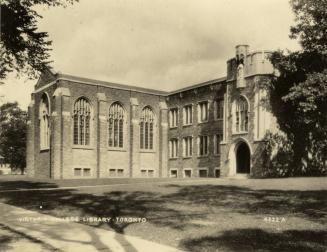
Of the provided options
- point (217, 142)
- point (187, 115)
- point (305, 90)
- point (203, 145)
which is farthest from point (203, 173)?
point (305, 90)

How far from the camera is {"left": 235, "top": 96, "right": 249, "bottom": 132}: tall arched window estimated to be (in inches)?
1239

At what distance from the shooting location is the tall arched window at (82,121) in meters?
36.5

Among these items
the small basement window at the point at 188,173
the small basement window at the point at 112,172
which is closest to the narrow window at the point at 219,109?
the small basement window at the point at 188,173

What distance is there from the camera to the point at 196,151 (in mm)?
38906

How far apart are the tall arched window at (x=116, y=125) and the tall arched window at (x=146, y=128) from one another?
7.81 feet

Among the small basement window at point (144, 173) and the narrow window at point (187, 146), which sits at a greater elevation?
the narrow window at point (187, 146)

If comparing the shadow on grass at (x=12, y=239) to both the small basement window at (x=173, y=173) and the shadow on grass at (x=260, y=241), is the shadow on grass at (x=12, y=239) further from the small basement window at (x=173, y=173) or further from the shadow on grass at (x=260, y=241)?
the small basement window at (x=173, y=173)

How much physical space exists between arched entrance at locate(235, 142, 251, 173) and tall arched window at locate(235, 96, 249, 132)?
1880 mm

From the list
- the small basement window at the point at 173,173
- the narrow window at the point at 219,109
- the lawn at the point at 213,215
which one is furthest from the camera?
the small basement window at the point at 173,173

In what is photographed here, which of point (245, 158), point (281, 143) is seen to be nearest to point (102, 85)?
point (245, 158)

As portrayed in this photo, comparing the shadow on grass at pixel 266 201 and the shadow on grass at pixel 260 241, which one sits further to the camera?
the shadow on grass at pixel 266 201

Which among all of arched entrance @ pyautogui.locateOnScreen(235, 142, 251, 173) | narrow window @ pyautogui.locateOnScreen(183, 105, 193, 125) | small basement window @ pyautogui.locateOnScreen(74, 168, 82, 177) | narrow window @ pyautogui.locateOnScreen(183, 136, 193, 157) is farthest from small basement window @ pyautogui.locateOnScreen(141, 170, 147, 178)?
arched entrance @ pyautogui.locateOnScreen(235, 142, 251, 173)

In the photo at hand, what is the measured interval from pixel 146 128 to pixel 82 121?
7147mm

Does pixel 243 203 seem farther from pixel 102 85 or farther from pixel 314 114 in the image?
pixel 102 85
